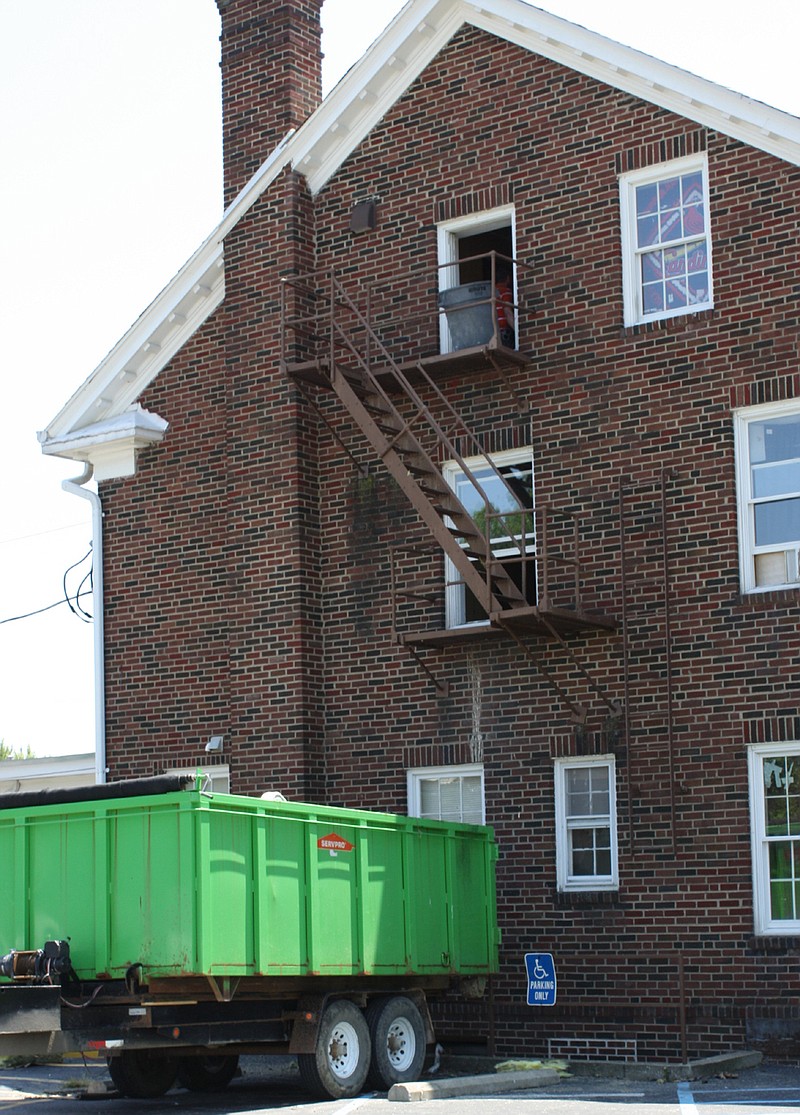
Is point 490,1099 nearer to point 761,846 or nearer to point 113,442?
point 761,846

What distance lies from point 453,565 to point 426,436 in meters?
1.62

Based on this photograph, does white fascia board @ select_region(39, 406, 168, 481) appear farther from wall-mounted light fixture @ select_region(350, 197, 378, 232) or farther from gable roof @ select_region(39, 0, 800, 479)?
wall-mounted light fixture @ select_region(350, 197, 378, 232)

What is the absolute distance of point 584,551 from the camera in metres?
18.4

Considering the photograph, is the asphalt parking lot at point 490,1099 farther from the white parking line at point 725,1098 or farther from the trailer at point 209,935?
the trailer at point 209,935

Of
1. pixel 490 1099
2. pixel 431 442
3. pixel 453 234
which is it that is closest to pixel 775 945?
pixel 490 1099

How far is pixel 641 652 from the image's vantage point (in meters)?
17.8

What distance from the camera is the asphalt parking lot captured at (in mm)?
13344

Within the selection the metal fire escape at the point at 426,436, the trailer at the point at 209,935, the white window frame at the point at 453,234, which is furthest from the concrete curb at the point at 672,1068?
the white window frame at the point at 453,234

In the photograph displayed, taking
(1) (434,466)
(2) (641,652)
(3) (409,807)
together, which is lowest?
(3) (409,807)

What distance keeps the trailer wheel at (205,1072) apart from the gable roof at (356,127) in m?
8.91

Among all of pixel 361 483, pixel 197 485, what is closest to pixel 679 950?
pixel 361 483

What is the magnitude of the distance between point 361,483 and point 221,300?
138 inches

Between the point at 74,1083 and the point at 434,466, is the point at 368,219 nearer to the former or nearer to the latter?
the point at 434,466

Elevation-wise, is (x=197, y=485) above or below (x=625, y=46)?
below
